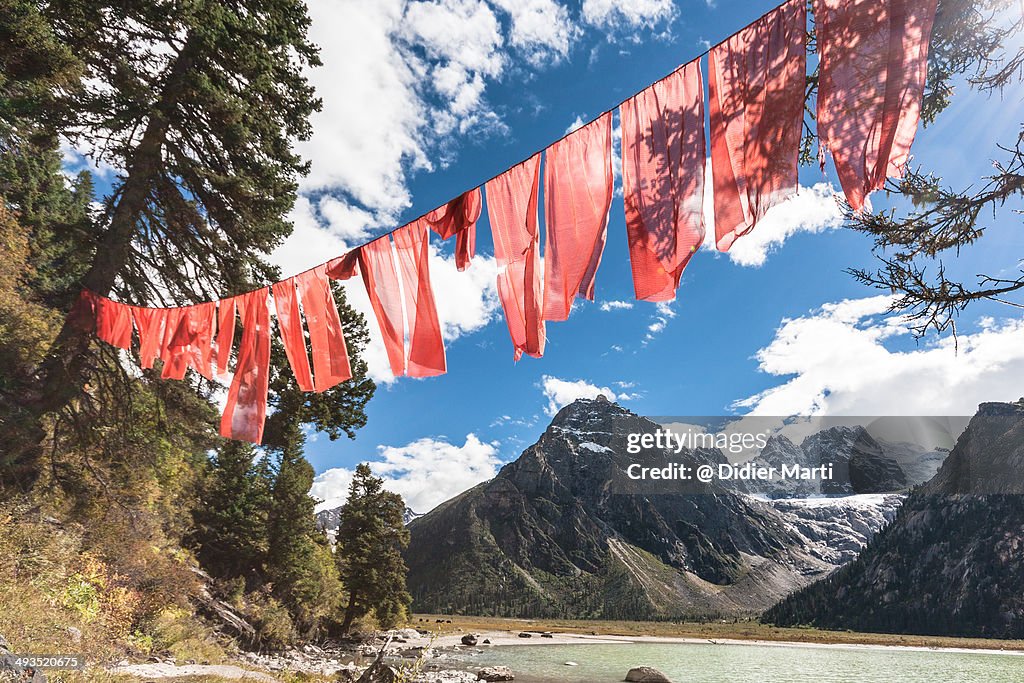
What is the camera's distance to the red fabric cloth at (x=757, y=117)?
12.8 feet

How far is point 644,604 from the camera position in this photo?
164 m

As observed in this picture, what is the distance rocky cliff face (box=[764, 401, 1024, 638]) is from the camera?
10312 cm

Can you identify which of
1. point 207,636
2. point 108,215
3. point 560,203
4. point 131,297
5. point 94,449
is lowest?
point 207,636

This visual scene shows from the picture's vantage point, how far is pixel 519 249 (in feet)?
17.2

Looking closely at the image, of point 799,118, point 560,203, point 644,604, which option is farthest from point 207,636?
point 644,604

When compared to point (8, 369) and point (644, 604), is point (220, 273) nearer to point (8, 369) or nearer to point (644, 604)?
point (8, 369)

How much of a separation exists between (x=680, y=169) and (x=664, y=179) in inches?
5.3

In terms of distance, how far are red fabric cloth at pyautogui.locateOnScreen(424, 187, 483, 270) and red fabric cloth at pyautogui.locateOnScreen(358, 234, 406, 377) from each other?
927mm

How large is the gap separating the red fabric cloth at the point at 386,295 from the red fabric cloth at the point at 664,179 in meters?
2.97

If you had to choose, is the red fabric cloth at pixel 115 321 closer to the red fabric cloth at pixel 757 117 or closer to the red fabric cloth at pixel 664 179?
the red fabric cloth at pixel 664 179

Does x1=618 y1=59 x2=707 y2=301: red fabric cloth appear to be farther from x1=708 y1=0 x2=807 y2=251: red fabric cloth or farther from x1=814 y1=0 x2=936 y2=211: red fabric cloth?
x1=814 y1=0 x2=936 y2=211: red fabric cloth

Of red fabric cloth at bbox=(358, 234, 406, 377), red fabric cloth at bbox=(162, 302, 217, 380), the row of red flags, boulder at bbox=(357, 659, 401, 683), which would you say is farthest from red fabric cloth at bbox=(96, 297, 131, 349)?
boulder at bbox=(357, 659, 401, 683)

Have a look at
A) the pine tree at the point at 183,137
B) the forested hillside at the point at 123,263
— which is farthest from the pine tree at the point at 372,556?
the pine tree at the point at 183,137

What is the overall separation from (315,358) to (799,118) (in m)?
5.95
